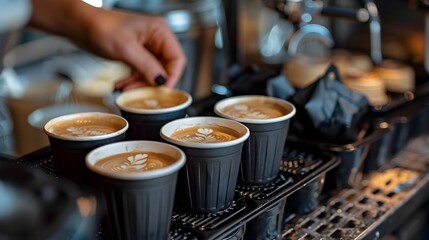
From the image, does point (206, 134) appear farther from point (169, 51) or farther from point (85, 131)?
point (169, 51)

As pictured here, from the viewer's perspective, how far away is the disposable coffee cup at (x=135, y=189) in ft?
2.19

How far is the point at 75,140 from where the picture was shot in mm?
782

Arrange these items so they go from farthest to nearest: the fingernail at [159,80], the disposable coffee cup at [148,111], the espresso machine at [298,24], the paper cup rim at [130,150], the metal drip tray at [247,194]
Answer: the espresso machine at [298,24] < the fingernail at [159,80] < the disposable coffee cup at [148,111] < the metal drip tray at [247,194] < the paper cup rim at [130,150]

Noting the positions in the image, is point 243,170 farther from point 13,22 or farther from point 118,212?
point 13,22

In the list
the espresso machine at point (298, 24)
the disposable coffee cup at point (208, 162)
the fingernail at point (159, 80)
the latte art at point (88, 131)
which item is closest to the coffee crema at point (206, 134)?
the disposable coffee cup at point (208, 162)

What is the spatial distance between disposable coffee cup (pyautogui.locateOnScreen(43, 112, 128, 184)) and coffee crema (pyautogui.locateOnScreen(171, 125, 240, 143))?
84 millimetres

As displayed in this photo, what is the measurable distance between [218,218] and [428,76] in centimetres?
88

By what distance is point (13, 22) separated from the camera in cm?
83

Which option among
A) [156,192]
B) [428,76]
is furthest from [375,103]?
[156,192]

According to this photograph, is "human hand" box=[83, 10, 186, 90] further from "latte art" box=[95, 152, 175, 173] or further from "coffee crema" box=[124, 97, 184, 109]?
"latte art" box=[95, 152, 175, 173]

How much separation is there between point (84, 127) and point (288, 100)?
1.27 ft

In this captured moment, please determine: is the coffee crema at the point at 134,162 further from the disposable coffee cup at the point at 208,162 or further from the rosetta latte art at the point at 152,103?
the rosetta latte art at the point at 152,103

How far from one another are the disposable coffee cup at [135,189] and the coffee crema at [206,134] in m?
0.07

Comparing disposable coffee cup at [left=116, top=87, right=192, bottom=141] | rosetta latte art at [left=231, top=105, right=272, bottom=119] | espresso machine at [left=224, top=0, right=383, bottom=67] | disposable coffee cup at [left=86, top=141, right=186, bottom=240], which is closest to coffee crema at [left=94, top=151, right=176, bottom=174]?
disposable coffee cup at [left=86, top=141, right=186, bottom=240]
